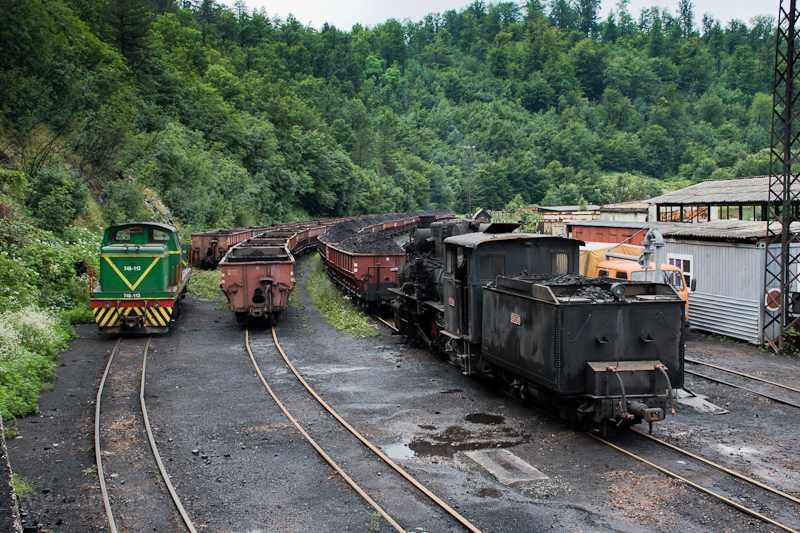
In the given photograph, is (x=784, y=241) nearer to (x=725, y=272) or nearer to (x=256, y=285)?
(x=725, y=272)

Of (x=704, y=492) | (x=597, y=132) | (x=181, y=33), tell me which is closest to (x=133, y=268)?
(x=704, y=492)

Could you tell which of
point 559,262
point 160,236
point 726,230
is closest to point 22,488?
point 559,262

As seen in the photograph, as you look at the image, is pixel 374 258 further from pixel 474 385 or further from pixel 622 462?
pixel 622 462

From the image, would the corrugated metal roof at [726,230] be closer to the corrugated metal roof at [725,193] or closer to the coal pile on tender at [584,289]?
the corrugated metal roof at [725,193]

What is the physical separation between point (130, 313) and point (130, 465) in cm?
886

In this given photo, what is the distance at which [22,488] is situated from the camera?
286 inches

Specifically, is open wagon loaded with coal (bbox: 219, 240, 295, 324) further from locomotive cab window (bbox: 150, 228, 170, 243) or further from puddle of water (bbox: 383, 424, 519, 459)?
puddle of water (bbox: 383, 424, 519, 459)

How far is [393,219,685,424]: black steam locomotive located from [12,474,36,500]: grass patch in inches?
265

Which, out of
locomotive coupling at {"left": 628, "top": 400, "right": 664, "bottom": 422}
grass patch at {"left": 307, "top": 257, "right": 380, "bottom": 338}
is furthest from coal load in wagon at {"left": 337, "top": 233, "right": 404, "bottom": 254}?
locomotive coupling at {"left": 628, "top": 400, "right": 664, "bottom": 422}

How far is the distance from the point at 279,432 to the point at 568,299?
4800mm

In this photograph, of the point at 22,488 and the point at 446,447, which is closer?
the point at 22,488

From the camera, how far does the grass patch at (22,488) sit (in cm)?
714

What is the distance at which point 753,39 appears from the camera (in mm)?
156500

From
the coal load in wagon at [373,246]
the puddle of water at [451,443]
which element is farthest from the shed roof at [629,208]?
the puddle of water at [451,443]
